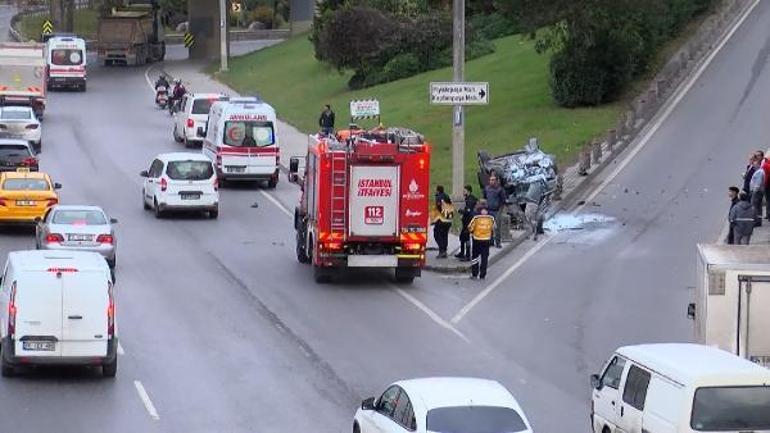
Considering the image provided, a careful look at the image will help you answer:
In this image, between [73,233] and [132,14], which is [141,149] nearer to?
[73,233]

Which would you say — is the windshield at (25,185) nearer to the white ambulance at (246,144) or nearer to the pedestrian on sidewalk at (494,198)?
the white ambulance at (246,144)

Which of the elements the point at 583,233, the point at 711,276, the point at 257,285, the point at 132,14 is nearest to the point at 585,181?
the point at 583,233

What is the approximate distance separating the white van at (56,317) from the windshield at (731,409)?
10.0 metres

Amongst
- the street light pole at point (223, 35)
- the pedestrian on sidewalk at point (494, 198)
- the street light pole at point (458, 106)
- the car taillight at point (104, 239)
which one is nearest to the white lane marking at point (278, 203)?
the street light pole at point (458, 106)

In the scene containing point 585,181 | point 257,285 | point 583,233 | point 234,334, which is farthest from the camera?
point 585,181

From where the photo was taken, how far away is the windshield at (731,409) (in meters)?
17.5

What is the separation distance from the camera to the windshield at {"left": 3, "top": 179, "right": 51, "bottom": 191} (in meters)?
38.9

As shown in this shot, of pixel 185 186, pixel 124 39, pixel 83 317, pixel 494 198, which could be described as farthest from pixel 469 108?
pixel 83 317

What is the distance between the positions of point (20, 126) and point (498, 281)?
2399 centimetres

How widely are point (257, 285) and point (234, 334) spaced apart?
4.70 meters

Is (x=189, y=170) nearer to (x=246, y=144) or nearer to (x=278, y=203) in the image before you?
(x=278, y=203)

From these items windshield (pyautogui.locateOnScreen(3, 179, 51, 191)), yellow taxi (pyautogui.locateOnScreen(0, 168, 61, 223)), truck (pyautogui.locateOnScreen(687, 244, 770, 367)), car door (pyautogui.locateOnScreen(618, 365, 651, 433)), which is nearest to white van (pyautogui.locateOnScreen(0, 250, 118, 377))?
car door (pyautogui.locateOnScreen(618, 365, 651, 433))

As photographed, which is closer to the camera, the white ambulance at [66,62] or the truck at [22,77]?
the truck at [22,77]

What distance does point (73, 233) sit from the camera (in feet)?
112
